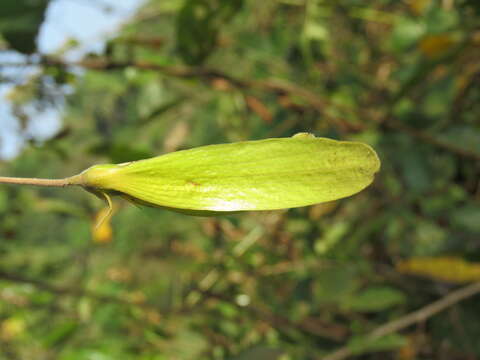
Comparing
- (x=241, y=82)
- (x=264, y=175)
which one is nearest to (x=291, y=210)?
(x=241, y=82)

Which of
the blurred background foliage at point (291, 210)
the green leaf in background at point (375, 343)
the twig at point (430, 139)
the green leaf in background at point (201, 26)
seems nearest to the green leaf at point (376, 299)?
the blurred background foliage at point (291, 210)

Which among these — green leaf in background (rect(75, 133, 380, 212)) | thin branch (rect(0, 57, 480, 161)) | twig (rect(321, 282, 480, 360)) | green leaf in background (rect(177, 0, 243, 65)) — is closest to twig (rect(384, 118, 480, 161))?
thin branch (rect(0, 57, 480, 161))

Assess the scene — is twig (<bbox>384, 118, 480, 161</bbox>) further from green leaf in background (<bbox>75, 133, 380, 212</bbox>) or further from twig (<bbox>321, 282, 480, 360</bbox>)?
green leaf in background (<bbox>75, 133, 380, 212</bbox>)

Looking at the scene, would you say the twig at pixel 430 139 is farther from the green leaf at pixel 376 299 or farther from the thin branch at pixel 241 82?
the green leaf at pixel 376 299

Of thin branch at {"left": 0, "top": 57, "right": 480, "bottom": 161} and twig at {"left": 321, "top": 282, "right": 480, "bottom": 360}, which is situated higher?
thin branch at {"left": 0, "top": 57, "right": 480, "bottom": 161}

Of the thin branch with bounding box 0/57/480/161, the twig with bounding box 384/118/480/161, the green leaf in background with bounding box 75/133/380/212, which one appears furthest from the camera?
the twig with bounding box 384/118/480/161

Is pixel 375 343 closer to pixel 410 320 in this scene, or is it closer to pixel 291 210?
pixel 410 320
